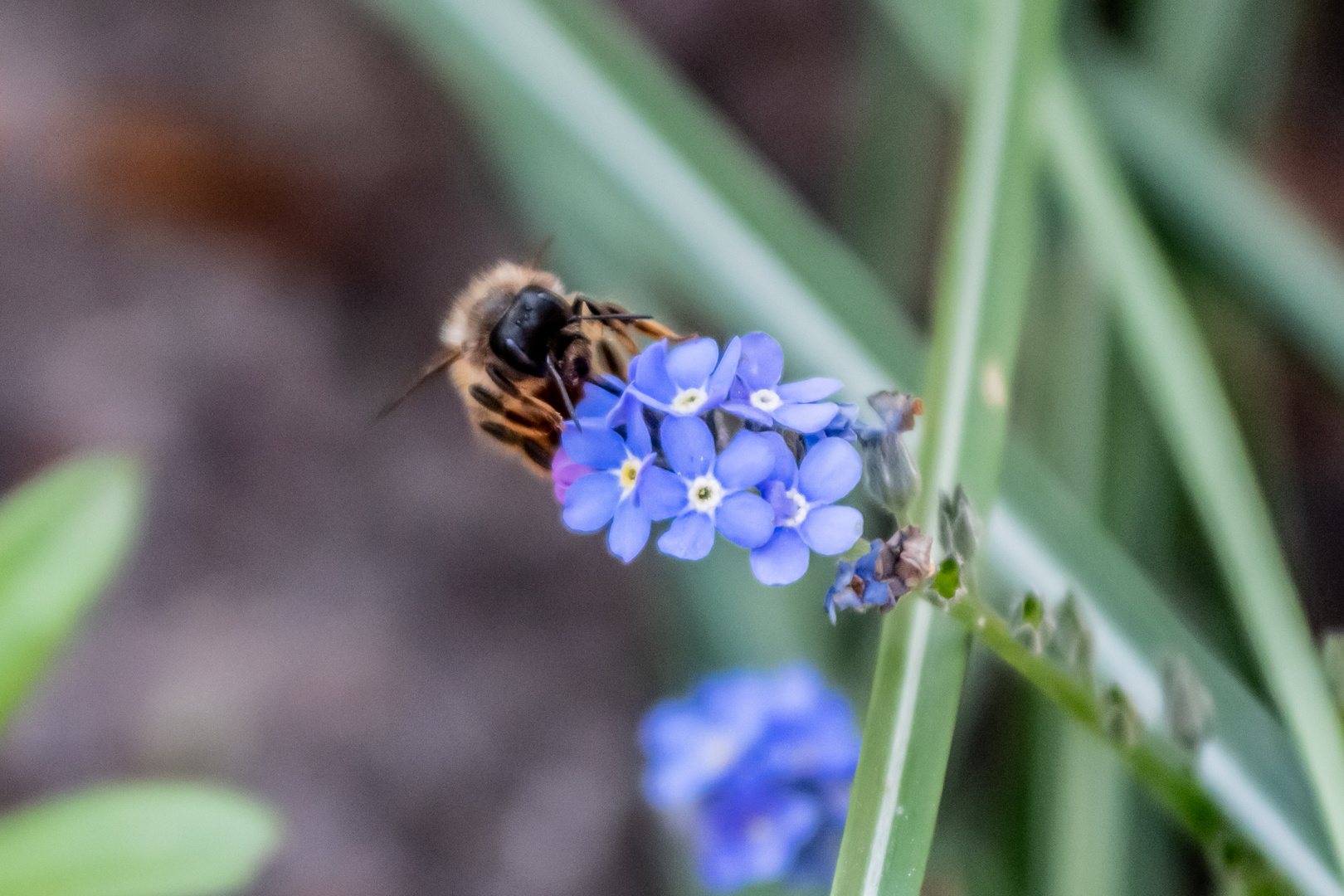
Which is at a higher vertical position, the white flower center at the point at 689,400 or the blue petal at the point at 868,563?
the white flower center at the point at 689,400

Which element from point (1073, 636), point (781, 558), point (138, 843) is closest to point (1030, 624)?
point (1073, 636)

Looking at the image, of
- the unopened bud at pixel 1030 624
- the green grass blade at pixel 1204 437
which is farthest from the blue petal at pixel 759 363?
the green grass blade at pixel 1204 437

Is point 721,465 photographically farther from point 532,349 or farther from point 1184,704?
point 1184,704

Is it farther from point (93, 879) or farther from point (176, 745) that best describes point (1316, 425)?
point (176, 745)

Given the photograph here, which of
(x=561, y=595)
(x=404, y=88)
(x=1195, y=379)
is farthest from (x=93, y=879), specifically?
(x=404, y=88)

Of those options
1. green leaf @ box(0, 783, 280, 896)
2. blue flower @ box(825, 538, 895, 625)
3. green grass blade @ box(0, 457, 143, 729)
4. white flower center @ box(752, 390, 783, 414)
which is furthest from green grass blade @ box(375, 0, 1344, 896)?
green leaf @ box(0, 783, 280, 896)

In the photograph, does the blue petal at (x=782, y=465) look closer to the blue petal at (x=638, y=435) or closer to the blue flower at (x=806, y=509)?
the blue flower at (x=806, y=509)

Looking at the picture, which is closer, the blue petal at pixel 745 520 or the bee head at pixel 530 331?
the blue petal at pixel 745 520
